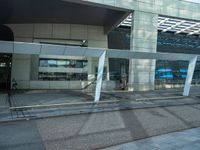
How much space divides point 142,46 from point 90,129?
14735 millimetres

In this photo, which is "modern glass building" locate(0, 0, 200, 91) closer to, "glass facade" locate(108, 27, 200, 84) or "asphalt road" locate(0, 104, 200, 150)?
"glass facade" locate(108, 27, 200, 84)

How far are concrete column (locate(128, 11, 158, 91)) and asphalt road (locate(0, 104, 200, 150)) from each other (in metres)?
10.00

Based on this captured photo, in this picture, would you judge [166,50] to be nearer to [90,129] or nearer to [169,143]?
[90,129]

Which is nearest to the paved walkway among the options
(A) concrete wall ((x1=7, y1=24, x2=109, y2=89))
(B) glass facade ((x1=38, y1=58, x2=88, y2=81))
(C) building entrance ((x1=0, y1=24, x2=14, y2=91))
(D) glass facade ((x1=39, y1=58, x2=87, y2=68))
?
(A) concrete wall ((x1=7, y1=24, x2=109, y2=89))

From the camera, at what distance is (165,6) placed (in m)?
22.5

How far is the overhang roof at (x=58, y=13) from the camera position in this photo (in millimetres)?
19697

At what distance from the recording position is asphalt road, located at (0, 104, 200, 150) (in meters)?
6.66

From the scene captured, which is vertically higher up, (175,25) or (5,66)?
(175,25)

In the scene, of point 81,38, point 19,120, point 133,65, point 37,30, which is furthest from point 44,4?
point 19,120

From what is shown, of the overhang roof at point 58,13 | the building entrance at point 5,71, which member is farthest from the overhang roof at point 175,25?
the building entrance at point 5,71

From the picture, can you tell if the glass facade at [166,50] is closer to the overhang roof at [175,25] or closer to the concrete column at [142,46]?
the overhang roof at [175,25]

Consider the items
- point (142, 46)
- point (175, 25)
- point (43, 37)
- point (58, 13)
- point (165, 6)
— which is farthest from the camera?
point (175, 25)

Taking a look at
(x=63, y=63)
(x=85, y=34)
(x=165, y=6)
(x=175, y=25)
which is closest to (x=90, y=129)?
(x=165, y=6)

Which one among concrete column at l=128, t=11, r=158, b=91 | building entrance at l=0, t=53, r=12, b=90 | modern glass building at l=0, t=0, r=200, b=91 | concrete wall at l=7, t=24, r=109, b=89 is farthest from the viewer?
building entrance at l=0, t=53, r=12, b=90
